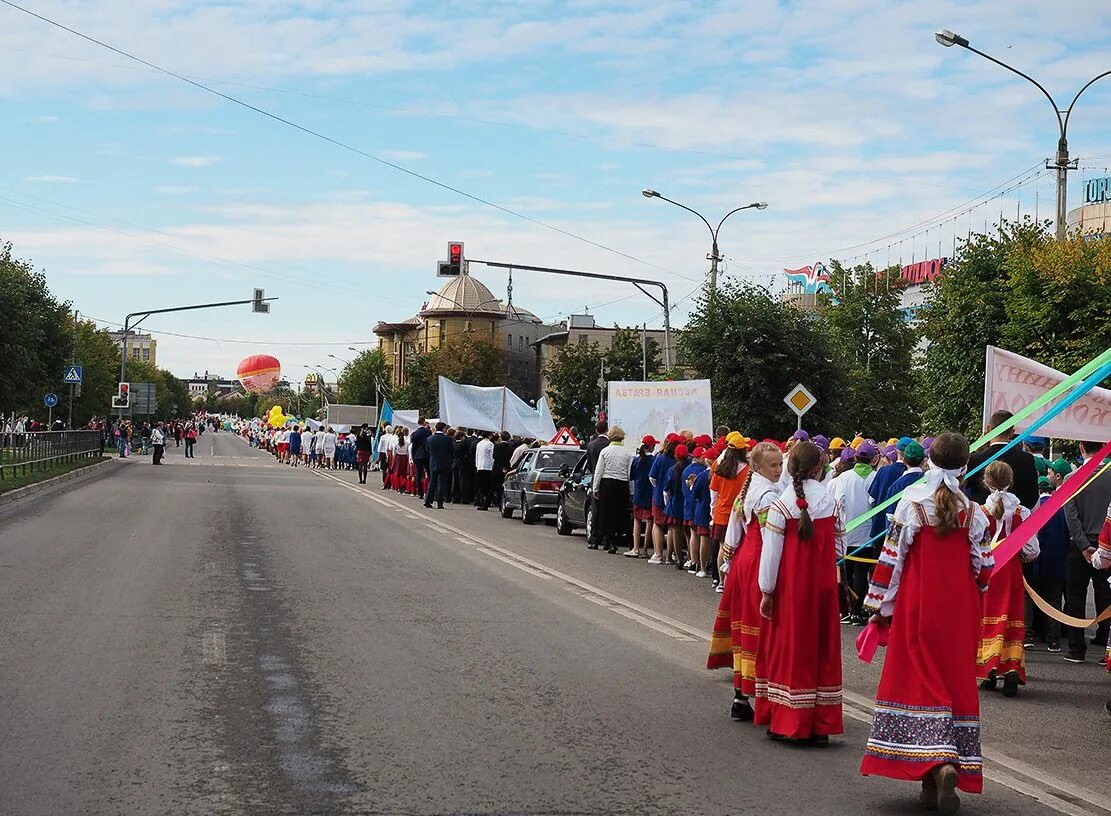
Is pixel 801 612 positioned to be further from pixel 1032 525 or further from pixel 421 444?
pixel 421 444

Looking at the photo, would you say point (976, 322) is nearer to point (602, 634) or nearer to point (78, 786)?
point (602, 634)

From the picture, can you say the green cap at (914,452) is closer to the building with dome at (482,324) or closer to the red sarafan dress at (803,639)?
the red sarafan dress at (803,639)

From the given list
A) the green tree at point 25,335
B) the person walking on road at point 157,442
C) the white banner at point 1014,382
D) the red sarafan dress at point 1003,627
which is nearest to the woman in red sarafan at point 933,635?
the red sarafan dress at point 1003,627

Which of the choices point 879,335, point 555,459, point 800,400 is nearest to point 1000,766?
point 555,459

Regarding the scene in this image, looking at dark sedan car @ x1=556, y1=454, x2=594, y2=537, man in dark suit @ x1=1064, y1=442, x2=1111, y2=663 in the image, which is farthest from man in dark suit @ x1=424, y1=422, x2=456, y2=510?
man in dark suit @ x1=1064, y1=442, x2=1111, y2=663

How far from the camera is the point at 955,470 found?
6.76 m

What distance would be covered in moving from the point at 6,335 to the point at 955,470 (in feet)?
125

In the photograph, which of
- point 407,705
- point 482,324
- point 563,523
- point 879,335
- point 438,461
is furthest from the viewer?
point 482,324

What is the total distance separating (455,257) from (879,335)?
48.1 meters

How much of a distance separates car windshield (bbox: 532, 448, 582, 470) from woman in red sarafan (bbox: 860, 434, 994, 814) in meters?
19.5

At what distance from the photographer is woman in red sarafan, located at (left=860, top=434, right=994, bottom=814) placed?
6.31m

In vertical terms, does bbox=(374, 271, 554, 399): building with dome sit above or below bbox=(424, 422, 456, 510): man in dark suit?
above

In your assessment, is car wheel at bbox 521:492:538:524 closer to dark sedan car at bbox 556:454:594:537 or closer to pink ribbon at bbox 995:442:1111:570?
dark sedan car at bbox 556:454:594:537

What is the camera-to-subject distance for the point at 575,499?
76.3 ft
